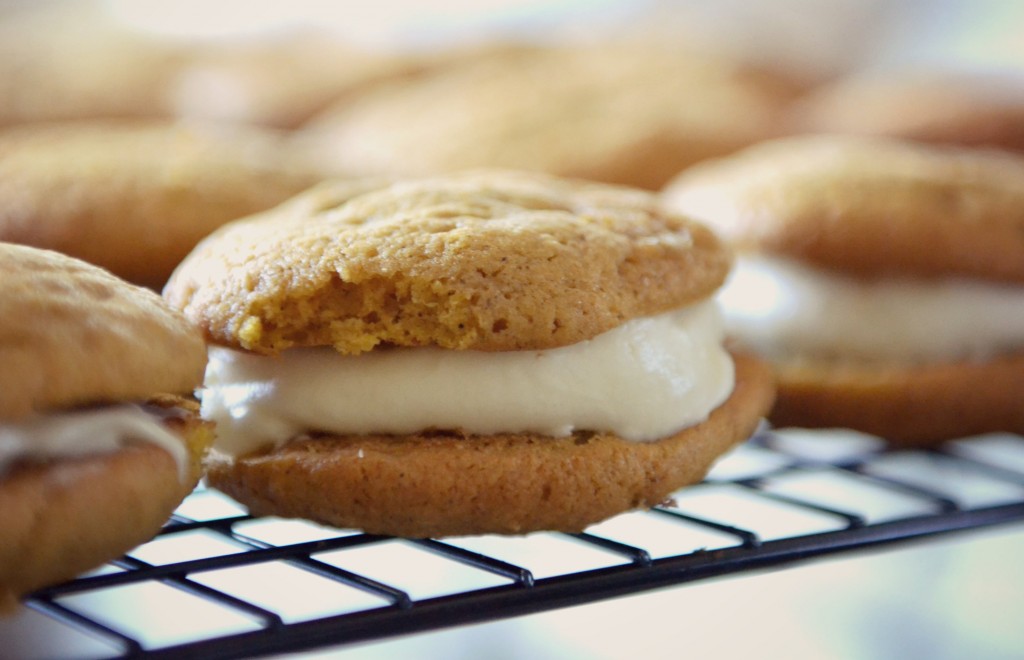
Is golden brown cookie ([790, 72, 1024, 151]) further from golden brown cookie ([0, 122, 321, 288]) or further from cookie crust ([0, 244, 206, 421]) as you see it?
cookie crust ([0, 244, 206, 421])

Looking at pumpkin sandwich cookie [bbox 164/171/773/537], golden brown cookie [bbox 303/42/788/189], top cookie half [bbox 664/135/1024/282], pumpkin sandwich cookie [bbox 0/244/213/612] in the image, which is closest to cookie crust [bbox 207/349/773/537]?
pumpkin sandwich cookie [bbox 164/171/773/537]

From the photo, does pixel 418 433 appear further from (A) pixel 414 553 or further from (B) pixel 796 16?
(B) pixel 796 16

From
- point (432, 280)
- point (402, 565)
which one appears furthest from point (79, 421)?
point (402, 565)

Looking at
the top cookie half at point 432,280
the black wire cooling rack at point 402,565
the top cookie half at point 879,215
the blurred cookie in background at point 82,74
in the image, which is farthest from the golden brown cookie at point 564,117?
the top cookie half at point 432,280

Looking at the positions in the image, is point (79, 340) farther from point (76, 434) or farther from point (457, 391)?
point (457, 391)

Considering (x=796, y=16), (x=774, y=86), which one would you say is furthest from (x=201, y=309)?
(x=796, y=16)

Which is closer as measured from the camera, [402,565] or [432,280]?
[432,280]
